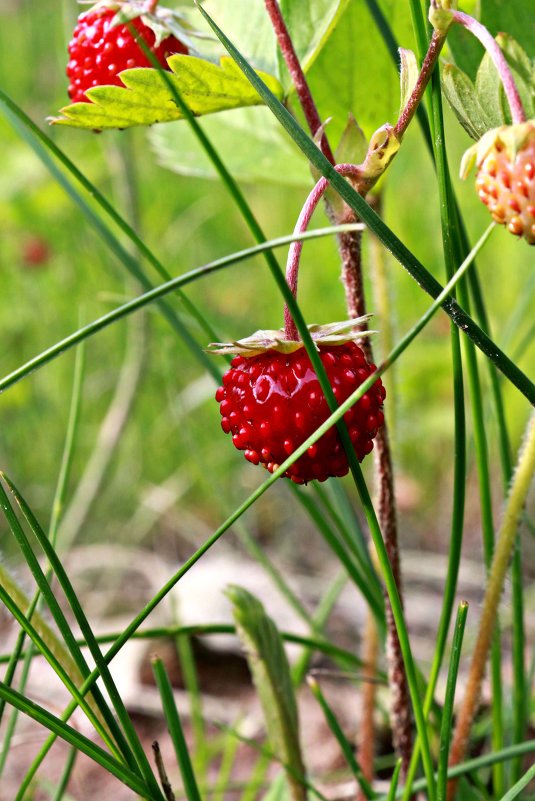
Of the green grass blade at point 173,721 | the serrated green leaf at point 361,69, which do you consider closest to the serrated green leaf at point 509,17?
the serrated green leaf at point 361,69

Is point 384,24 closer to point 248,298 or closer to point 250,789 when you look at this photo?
point 250,789

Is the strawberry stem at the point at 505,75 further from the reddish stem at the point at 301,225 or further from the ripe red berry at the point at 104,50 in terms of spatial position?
the ripe red berry at the point at 104,50

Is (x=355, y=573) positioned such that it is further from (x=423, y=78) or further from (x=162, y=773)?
(x=423, y=78)

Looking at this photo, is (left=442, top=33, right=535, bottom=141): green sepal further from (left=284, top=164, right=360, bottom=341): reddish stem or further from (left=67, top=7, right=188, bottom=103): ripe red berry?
(left=67, top=7, right=188, bottom=103): ripe red berry

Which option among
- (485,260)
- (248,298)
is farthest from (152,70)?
(248,298)

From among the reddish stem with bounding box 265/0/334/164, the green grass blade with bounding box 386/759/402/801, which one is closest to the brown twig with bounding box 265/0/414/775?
the reddish stem with bounding box 265/0/334/164

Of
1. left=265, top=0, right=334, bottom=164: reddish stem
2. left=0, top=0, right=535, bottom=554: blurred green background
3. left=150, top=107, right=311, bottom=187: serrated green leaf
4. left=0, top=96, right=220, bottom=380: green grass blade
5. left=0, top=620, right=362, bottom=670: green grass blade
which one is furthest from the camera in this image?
left=0, top=0, right=535, bottom=554: blurred green background

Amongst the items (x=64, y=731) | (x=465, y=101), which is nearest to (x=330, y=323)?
(x=465, y=101)
